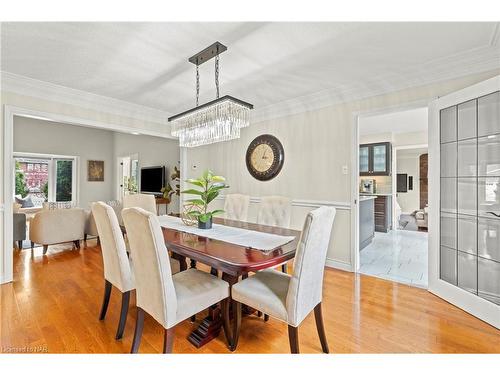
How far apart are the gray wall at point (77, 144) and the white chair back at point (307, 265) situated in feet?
25.5

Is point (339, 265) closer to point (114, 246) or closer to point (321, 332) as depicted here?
point (321, 332)

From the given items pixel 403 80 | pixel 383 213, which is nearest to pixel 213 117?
pixel 403 80

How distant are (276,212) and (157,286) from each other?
1755 mm

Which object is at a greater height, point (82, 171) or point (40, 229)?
point (82, 171)

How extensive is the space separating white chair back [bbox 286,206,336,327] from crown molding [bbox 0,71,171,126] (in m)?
3.51

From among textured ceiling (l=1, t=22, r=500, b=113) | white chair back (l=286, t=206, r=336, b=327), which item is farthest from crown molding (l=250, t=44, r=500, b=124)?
white chair back (l=286, t=206, r=336, b=327)

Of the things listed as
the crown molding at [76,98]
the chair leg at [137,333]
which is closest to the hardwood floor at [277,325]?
the chair leg at [137,333]

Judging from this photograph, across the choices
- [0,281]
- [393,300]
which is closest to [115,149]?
[0,281]

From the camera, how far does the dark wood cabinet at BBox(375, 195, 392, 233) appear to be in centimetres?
586

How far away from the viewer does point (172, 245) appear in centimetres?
188

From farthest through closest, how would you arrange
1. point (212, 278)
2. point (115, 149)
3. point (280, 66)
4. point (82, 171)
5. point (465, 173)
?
point (115, 149), point (82, 171), point (280, 66), point (465, 173), point (212, 278)

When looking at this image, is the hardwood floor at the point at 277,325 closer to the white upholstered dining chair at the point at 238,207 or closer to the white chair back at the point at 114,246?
the white chair back at the point at 114,246

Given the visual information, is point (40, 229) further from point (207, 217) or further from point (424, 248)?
point (424, 248)

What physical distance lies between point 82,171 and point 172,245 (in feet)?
23.0
